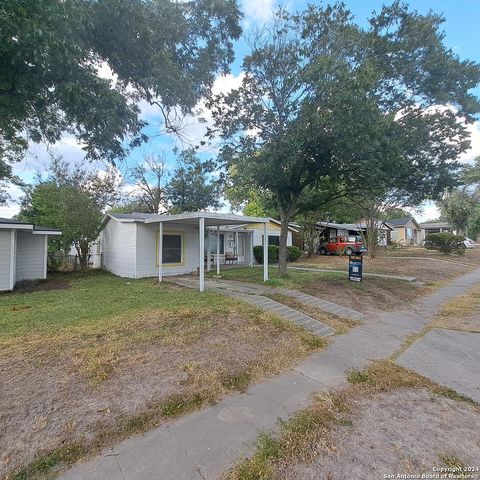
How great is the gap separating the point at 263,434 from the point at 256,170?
8.40 m

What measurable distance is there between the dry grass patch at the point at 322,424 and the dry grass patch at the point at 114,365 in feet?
3.07

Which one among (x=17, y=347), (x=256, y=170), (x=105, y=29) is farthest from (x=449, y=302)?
(x=105, y=29)

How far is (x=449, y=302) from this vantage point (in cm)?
955

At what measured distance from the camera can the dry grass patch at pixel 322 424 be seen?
2.39 m

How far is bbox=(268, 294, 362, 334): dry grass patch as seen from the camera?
259 inches

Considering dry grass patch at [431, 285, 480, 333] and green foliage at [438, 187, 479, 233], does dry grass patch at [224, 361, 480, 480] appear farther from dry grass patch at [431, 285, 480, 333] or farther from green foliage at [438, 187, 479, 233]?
green foliage at [438, 187, 479, 233]

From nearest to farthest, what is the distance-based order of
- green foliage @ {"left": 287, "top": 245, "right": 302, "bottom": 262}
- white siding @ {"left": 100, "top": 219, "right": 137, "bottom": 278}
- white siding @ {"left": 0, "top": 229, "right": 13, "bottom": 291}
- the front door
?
white siding @ {"left": 0, "top": 229, "right": 13, "bottom": 291} < white siding @ {"left": 100, "top": 219, "right": 137, "bottom": 278} < the front door < green foliage @ {"left": 287, "top": 245, "right": 302, "bottom": 262}

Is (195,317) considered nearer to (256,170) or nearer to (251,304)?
(251,304)

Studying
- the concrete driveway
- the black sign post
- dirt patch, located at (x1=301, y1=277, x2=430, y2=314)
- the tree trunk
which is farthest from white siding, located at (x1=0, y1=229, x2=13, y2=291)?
the black sign post

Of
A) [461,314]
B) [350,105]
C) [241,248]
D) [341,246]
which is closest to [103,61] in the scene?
[350,105]

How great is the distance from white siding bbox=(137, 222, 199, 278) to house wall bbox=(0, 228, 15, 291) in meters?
4.33

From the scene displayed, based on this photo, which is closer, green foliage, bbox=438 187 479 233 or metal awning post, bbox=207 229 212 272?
metal awning post, bbox=207 229 212 272

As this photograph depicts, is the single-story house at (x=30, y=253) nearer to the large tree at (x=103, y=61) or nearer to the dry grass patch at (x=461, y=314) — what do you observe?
the large tree at (x=103, y=61)

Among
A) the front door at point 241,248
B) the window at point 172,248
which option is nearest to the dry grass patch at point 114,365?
the window at point 172,248
